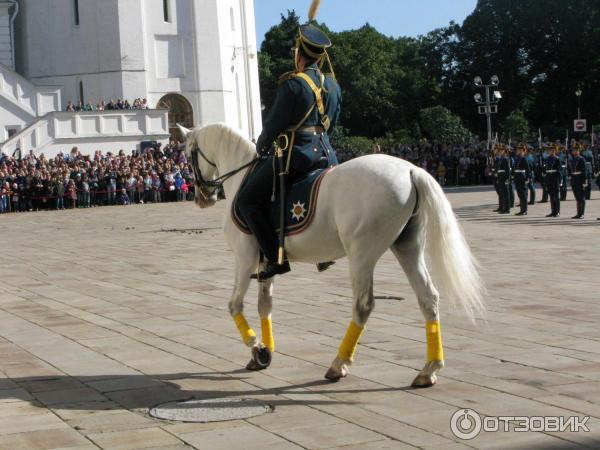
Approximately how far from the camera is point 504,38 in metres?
70.7

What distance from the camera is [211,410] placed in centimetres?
753

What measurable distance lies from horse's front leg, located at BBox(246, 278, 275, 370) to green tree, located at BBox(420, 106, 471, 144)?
201ft

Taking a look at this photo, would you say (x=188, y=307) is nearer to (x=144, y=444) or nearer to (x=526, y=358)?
(x=526, y=358)

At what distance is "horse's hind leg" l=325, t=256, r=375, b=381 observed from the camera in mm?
8109

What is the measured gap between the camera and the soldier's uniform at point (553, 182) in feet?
87.8

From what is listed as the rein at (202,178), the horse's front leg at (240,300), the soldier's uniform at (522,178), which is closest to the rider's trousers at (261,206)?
the horse's front leg at (240,300)

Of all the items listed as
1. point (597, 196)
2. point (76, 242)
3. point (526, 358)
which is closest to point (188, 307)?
point (526, 358)

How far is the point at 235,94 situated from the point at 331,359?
55.7 metres

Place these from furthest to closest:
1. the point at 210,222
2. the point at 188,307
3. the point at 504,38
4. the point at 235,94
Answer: the point at 504,38 < the point at 235,94 < the point at 210,222 < the point at 188,307

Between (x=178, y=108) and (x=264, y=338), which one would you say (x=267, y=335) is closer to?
(x=264, y=338)

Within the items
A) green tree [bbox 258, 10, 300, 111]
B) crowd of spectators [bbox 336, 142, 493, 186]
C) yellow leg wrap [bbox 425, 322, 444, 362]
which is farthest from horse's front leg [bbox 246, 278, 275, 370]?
green tree [bbox 258, 10, 300, 111]

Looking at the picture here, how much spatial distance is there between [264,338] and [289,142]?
1.63 m

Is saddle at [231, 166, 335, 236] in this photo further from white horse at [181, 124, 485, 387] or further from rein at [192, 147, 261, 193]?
rein at [192, 147, 261, 193]

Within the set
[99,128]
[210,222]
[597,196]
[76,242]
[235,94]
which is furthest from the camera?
[235,94]
